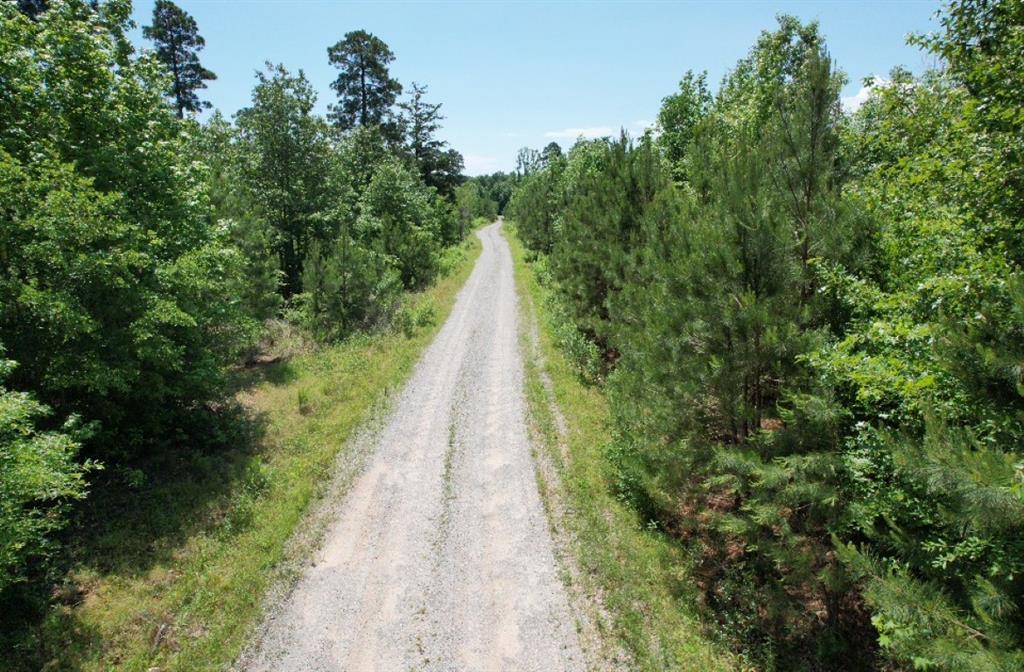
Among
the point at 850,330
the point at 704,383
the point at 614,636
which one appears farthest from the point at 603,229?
the point at 614,636

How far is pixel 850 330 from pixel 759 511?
2575mm

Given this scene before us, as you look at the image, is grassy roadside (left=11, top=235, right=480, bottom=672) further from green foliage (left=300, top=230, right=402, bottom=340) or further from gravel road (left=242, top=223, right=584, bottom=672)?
green foliage (left=300, top=230, right=402, bottom=340)

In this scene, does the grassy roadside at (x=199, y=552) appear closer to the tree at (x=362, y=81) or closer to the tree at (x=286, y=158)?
the tree at (x=286, y=158)

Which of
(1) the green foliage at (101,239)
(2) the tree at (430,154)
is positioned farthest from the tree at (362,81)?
(1) the green foliage at (101,239)

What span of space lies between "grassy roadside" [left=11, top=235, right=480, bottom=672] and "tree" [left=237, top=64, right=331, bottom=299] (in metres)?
13.6

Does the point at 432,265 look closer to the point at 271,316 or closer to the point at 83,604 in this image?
the point at 271,316

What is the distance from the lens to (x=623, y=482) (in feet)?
36.5

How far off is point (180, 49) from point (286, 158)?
65.3 feet

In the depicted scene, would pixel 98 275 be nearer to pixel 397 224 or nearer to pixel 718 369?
pixel 718 369

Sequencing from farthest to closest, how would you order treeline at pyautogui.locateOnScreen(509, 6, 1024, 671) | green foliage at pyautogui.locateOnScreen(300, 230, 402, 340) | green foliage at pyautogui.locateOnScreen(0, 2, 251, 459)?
green foliage at pyautogui.locateOnScreen(300, 230, 402, 340) → green foliage at pyautogui.locateOnScreen(0, 2, 251, 459) → treeline at pyautogui.locateOnScreen(509, 6, 1024, 671)

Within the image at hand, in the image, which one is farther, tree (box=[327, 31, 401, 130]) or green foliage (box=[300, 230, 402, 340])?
tree (box=[327, 31, 401, 130])

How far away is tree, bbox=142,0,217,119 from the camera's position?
35812mm

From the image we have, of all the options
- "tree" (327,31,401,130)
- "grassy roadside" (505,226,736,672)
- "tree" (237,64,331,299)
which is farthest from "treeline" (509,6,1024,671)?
"tree" (327,31,401,130)

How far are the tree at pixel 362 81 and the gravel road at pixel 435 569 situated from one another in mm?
40827
